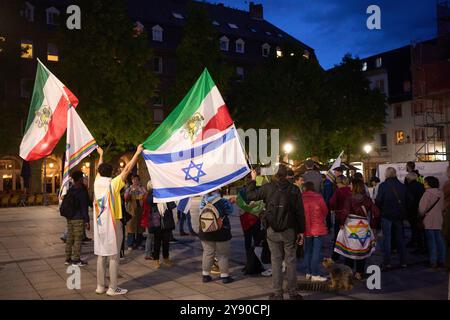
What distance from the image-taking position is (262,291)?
7.43 meters

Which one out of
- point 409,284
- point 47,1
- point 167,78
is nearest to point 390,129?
point 167,78

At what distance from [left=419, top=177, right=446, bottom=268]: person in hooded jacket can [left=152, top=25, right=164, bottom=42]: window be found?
36.4m

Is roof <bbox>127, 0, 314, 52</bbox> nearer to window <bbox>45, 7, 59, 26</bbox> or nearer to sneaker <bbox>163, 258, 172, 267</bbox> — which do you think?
window <bbox>45, 7, 59, 26</bbox>

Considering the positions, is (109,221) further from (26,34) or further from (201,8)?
(26,34)

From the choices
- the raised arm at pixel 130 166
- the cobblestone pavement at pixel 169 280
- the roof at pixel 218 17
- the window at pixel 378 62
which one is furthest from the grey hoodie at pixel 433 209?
the window at pixel 378 62

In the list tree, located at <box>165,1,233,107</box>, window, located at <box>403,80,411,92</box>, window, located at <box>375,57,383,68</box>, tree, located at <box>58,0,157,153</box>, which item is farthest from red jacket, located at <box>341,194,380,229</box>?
window, located at <box>375,57,383,68</box>

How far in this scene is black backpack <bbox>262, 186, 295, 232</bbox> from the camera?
269 inches

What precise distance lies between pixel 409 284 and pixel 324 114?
3167cm

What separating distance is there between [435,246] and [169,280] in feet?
17.8

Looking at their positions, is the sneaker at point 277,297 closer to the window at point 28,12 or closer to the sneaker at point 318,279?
the sneaker at point 318,279

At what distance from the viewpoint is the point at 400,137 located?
46625 mm

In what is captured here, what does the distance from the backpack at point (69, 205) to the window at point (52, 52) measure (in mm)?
30432

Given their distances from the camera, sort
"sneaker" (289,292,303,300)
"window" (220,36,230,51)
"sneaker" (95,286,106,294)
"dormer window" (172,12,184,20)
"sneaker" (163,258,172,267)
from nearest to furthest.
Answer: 1. "sneaker" (289,292,303,300)
2. "sneaker" (95,286,106,294)
3. "sneaker" (163,258,172,267)
4. "dormer window" (172,12,184,20)
5. "window" (220,36,230,51)

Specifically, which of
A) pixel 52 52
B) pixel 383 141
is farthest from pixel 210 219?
pixel 383 141
